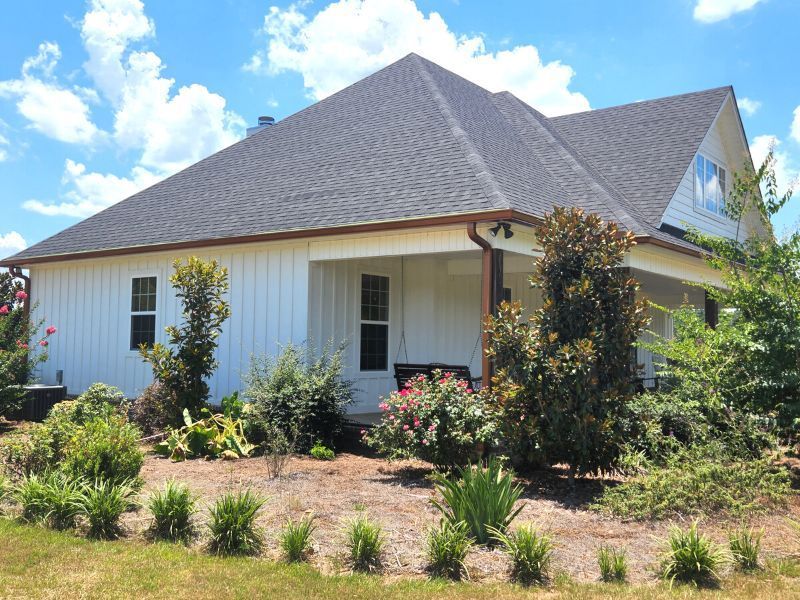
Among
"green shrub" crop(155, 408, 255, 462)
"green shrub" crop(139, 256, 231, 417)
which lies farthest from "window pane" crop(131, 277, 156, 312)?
"green shrub" crop(155, 408, 255, 462)

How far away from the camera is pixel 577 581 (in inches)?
194

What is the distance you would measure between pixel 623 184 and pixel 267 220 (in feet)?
23.8

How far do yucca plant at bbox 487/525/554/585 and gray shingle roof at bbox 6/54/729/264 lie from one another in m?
5.08

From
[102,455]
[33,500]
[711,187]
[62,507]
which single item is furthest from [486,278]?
[711,187]

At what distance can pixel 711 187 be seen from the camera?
1619cm

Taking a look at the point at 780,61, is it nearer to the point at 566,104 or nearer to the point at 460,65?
the point at 460,65

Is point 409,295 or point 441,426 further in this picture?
point 409,295

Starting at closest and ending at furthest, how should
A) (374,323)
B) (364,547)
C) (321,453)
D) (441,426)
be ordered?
(364,547) → (441,426) → (321,453) → (374,323)

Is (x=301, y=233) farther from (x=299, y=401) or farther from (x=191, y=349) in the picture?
(x=299, y=401)

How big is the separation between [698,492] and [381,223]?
17.7 ft

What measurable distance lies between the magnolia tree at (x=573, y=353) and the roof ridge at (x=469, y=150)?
1672mm

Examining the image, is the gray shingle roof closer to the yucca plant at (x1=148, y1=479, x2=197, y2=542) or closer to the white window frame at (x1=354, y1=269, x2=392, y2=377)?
the white window frame at (x1=354, y1=269, x2=392, y2=377)

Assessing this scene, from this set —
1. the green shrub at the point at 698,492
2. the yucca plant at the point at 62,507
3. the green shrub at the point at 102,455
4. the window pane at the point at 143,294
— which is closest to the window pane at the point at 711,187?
the green shrub at the point at 698,492

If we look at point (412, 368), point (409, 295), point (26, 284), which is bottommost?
point (412, 368)
